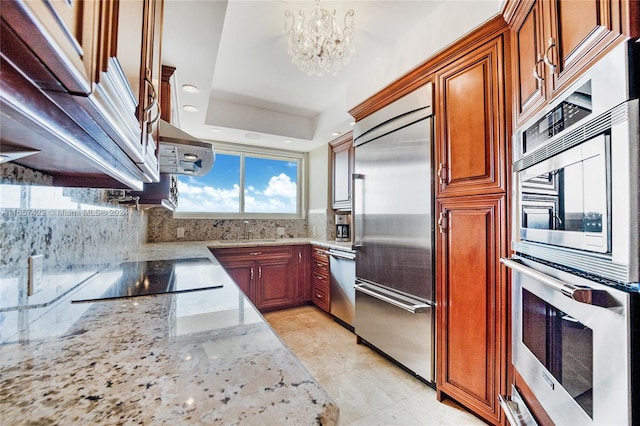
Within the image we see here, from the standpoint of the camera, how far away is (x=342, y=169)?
352 cm

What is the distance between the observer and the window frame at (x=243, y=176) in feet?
12.3

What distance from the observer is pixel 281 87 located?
2832 mm

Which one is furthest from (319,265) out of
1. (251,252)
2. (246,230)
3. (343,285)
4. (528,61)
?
(528,61)

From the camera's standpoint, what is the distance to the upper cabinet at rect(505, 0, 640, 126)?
763 mm

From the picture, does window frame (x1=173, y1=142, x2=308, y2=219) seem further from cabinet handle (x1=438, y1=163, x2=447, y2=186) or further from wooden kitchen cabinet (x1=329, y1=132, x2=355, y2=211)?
cabinet handle (x1=438, y1=163, x2=447, y2=186)

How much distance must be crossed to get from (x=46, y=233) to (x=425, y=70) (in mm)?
2123

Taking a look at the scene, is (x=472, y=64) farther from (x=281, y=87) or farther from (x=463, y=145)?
(x=281, y=87)

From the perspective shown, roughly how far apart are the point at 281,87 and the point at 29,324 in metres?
2.62

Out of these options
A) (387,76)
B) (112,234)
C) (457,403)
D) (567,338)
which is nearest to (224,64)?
(387,76)

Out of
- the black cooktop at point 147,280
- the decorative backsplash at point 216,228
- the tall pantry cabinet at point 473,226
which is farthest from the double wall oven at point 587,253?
the decorative backsplash at point 216,228

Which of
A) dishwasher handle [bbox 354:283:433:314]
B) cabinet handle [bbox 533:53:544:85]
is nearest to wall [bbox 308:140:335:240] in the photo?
dishwasher handle [bbox 354:283:433:314]

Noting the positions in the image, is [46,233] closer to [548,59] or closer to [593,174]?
[593,174]

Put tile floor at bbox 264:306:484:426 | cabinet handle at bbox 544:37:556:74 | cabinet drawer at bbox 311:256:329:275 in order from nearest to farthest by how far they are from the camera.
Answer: cabinet handle at bbox 544:37:556:74 < tile floor at bbox 264:306:484:426 < cabinet drawer at bbox 311:256:329:275

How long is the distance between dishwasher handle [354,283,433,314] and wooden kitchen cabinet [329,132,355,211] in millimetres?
1282
